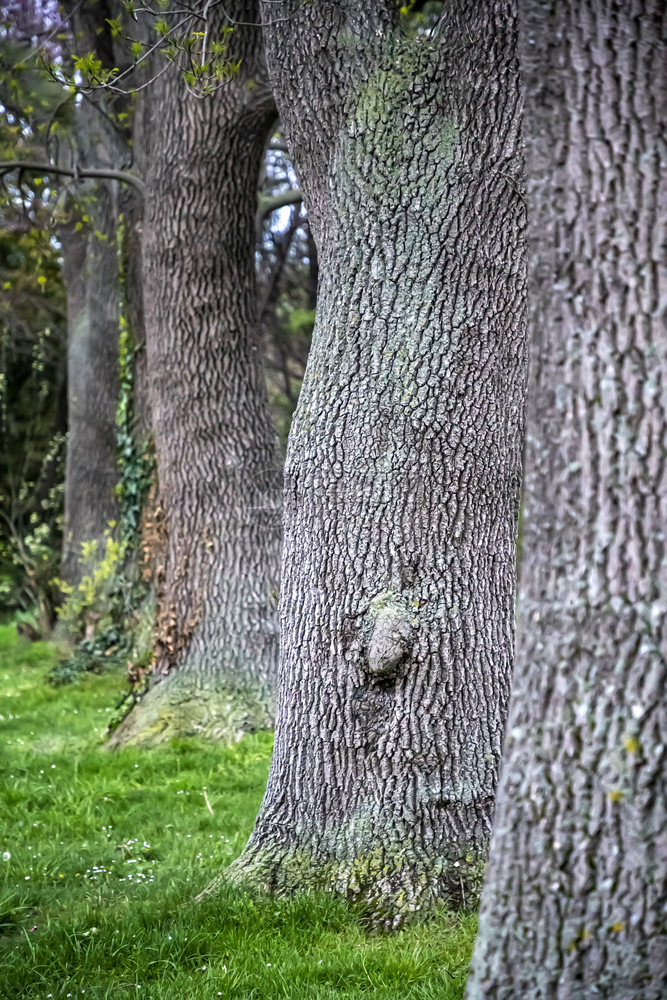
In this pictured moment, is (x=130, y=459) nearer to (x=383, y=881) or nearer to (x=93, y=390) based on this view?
(x=93, y=390)

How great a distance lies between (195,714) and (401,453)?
349 cm

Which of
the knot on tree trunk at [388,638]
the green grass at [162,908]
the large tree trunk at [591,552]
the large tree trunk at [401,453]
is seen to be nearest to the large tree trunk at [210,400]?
the green grass at [162,908]

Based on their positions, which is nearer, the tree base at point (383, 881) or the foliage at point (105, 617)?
the tree base at point (383, 881)

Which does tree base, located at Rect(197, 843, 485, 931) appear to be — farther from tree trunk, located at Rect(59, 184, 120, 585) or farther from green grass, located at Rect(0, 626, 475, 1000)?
tree trunk, located at Rect(59, 184, 120, 585)

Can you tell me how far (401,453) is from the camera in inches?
148

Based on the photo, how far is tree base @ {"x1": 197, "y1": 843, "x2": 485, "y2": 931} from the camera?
11.2 ft

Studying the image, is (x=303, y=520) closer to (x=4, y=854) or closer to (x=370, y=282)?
(x=370, y=282)

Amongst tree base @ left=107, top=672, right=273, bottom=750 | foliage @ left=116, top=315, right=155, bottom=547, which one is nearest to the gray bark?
foliage @ left=116, top=315, right=155, bottom=547

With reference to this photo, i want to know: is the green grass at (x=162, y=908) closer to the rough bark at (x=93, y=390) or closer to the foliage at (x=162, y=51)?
the foliage at (x=162, y=51)

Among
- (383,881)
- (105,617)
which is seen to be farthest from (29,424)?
(383,881)

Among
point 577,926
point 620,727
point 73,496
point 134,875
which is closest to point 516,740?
point 620,727

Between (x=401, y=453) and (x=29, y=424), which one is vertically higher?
(x=29, y=424)

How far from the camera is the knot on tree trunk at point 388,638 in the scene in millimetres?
3605

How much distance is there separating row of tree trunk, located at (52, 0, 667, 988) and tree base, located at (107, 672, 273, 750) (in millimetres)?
26
